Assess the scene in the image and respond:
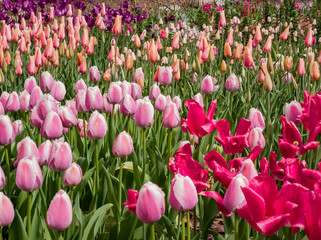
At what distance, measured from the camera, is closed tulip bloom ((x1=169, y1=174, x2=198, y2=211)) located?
105 centimetres

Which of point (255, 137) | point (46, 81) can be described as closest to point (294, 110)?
point (255, 137)

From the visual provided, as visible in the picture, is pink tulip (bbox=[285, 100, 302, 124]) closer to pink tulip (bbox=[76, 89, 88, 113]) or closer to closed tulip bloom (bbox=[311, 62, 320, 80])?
pink tulip (bbox=[76, 89, 88, 113])

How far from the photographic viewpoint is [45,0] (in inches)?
272

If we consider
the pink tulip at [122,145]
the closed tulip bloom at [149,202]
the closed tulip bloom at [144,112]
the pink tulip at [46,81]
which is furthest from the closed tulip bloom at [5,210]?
the pink tulip at [46,81]

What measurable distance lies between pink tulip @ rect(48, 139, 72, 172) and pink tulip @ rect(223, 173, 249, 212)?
59cm

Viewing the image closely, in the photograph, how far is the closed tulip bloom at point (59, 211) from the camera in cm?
108

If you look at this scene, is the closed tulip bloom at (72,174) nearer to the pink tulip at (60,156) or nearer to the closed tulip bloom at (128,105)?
Result: the pink tulip at (60,156)

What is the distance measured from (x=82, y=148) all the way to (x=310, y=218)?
1817 mm

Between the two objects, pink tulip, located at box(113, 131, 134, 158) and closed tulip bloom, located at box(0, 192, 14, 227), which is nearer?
closed tulip bloom, located at box(0, 192, 14, 227)

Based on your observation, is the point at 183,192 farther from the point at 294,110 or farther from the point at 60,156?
the point at 294,110

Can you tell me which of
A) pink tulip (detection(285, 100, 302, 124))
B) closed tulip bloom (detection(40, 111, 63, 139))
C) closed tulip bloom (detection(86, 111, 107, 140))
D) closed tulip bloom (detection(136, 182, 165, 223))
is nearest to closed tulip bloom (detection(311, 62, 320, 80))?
pink tulip (detection(285, 100, 302, 124))

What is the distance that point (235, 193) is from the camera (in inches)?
40.1

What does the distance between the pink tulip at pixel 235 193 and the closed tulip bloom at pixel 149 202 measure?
16 centimetres

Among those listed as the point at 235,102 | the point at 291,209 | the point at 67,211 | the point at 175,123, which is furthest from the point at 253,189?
the point at 235,102
